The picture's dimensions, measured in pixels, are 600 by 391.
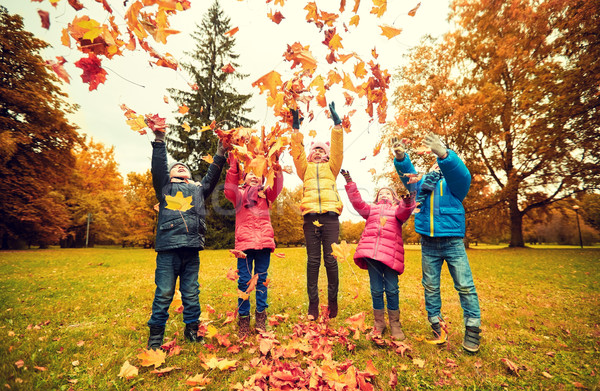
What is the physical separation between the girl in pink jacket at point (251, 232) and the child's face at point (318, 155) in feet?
2.11

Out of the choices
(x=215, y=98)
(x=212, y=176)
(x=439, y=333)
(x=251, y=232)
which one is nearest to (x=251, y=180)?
(x=212, y=176)

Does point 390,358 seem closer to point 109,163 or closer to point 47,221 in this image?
point 47,221

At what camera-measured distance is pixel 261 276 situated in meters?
2.95

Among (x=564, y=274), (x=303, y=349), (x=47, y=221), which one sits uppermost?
(x=47, y=221)

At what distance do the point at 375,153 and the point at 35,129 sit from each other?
17.0 meters

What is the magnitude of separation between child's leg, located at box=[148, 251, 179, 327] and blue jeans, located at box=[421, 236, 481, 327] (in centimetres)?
268

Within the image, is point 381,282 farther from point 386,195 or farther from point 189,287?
point 189,287

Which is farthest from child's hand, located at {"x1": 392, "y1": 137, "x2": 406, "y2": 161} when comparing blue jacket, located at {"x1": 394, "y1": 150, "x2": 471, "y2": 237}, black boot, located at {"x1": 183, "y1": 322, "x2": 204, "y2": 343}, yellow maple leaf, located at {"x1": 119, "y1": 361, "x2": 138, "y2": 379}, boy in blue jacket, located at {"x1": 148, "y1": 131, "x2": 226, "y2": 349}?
yellow maple leaf, located at {"x1": 119, "y1": 361, "x2": 138, "y2": 379}

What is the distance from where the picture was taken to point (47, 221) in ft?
59.0

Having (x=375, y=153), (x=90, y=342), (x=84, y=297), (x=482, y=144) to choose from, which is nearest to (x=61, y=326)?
(x=90, y=342)

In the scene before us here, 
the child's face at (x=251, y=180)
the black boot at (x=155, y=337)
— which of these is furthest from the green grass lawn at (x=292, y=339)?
the child's face at (x=251, y=180)

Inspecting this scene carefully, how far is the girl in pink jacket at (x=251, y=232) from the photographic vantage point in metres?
2.87

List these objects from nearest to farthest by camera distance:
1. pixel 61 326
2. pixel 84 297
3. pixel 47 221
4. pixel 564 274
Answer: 1. pixel 61 326
2. pixel 84 297
3. pixel 564 274
4. pixel 47 221

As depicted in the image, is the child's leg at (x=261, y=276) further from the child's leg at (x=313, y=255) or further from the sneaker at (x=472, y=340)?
the sneaker at (x=472, y=340)
